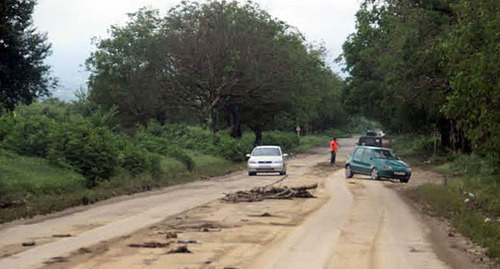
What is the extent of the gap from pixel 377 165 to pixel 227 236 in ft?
71.4

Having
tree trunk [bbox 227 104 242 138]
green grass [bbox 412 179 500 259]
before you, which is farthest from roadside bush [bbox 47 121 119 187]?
tree trunk [bbox 227 104 242 138]

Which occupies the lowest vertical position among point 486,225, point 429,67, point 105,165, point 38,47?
point 486,225

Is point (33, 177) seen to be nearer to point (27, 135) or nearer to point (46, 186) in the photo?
point (46, 186)

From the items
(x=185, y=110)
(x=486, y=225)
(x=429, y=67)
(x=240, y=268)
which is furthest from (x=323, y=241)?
(x=185, y=110)

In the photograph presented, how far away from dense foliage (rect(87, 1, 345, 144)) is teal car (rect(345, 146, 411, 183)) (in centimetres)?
2082

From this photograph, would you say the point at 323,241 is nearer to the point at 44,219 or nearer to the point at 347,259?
the point at 347,259

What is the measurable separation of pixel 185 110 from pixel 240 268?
5273cm

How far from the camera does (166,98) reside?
5769 cm

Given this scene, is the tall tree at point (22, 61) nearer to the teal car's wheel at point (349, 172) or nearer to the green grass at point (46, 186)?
the green grass at point (46, 186)

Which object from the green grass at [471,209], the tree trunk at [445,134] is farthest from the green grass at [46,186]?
the tree trunk at [445,134]

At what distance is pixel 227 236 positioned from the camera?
13.5 m

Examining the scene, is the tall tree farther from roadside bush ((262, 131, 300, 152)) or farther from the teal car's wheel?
roadside bush ((262, 131, 300, 152))

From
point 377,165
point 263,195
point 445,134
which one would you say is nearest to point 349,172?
point 377,165

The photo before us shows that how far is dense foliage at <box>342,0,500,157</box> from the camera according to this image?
1953 centimetres
